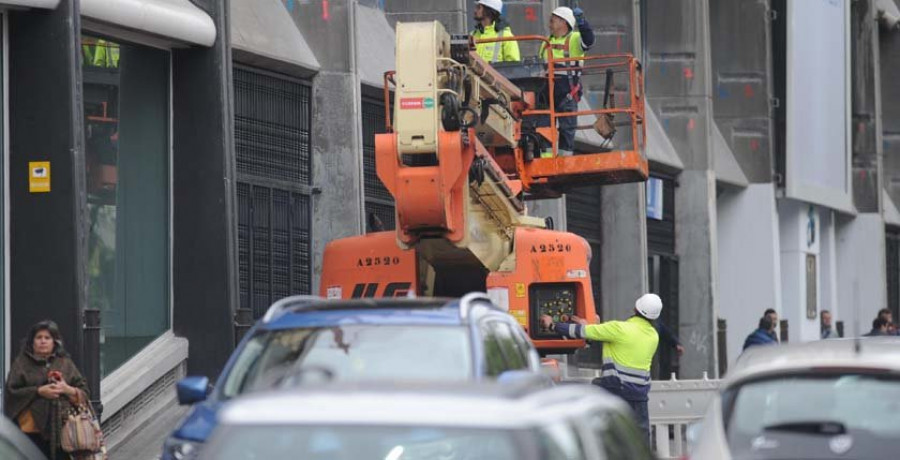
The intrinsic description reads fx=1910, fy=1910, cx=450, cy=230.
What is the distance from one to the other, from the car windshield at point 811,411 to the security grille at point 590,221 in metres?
21.6

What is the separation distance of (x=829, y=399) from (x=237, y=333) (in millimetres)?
10527

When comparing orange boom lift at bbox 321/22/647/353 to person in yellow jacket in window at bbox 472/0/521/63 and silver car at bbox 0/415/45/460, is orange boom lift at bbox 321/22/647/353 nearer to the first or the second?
person in yellow jacket in window at bbox 472/0/521/63

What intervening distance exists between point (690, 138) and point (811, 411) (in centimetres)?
2572

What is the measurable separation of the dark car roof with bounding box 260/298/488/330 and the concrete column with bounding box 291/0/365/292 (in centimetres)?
1112

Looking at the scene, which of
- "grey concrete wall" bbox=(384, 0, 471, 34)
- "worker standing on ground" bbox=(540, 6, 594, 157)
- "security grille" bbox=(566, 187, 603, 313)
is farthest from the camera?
"security grille" bbox=(566, 187, 603, 313)

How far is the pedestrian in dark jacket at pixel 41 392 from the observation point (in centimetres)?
1307

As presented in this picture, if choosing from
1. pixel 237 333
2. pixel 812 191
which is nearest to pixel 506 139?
pixel 237 333

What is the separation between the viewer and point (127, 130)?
18.9m

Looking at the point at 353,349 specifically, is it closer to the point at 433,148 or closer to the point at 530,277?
the point at 433,148

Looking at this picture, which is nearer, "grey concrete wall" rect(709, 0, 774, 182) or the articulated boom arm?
the articulated boom arm

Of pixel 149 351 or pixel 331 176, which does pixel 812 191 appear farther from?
pixel 149 351

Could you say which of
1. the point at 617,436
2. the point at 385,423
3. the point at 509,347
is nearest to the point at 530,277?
the point at 509,347

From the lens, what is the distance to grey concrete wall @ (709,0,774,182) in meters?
38.1

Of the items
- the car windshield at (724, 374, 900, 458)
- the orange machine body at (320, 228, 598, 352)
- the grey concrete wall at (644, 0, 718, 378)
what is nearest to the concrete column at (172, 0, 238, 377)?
the orange machine body at (320, 228, 598, 352)
